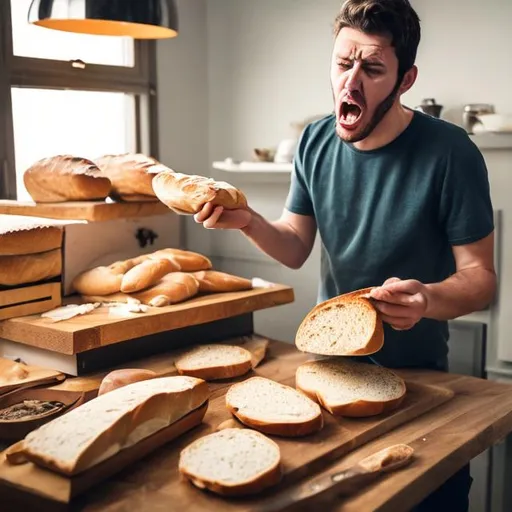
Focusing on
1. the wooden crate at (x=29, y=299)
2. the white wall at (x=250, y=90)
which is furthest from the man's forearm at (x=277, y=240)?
the white wall at (x=250, y=90)

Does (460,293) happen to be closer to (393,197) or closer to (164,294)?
(393,197)

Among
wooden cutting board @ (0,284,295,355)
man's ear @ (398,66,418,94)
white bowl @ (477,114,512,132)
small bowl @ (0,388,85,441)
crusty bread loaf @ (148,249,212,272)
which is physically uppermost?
man's ear @ (398,66,418,94)

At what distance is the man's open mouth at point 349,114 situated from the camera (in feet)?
5.93

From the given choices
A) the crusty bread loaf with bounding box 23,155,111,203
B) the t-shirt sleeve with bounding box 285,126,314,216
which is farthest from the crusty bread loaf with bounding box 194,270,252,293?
the crusty bread loaf with bounding box 23,155,111,203

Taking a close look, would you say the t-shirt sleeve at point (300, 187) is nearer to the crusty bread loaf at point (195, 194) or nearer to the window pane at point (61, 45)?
the crusty bread loaf at point (195, 194)

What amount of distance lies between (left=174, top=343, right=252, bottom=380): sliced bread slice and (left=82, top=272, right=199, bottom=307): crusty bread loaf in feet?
0.49

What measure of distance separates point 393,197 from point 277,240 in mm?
359

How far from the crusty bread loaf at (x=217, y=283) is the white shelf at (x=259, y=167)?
32.1 inches

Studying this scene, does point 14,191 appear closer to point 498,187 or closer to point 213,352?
point 213,352

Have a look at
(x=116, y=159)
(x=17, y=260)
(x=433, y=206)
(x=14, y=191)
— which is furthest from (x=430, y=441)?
(x=14, y=191)

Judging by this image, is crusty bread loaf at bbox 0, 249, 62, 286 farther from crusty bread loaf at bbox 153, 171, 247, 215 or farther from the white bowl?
the white bowl

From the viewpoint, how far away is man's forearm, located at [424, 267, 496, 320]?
1681mm

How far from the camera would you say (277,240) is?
208cm

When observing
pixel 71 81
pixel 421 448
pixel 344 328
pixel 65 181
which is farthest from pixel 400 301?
pixel 71 81
